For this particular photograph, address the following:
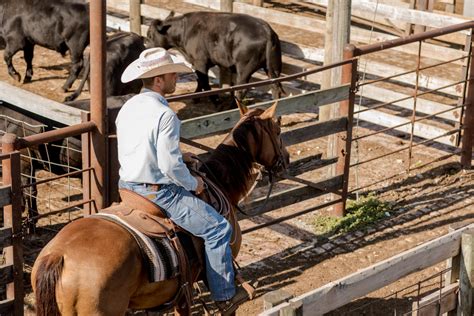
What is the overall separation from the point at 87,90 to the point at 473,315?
892cm

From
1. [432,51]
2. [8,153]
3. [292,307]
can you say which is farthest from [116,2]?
[292,307]

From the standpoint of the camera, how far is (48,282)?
5.38m

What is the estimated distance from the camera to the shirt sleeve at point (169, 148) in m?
5.72

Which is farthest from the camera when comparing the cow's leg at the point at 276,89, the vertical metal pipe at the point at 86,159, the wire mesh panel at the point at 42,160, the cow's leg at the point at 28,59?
the cow's leg at the point at 28,59

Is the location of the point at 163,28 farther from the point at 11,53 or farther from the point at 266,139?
the point at 266,139

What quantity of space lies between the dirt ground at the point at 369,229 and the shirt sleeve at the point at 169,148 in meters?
1.85

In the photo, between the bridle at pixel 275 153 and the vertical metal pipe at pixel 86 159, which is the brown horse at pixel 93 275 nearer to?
the vertical metal pipe at pixel 86 159

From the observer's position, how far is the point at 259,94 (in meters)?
13.7

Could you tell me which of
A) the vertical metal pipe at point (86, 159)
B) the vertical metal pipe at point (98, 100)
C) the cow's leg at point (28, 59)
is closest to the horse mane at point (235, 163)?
the vertical metal pipe at point (98, 100)

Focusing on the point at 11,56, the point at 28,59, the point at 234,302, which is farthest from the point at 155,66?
the point at 11,56

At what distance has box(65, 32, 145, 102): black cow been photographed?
12.4 m

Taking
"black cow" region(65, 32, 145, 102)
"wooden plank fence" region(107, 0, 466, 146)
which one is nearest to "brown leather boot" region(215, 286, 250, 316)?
"wooden plank fence" region(107, 0, 466, 146)

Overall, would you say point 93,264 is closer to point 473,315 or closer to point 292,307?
point 292,307

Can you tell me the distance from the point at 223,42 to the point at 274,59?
1.07 meters
